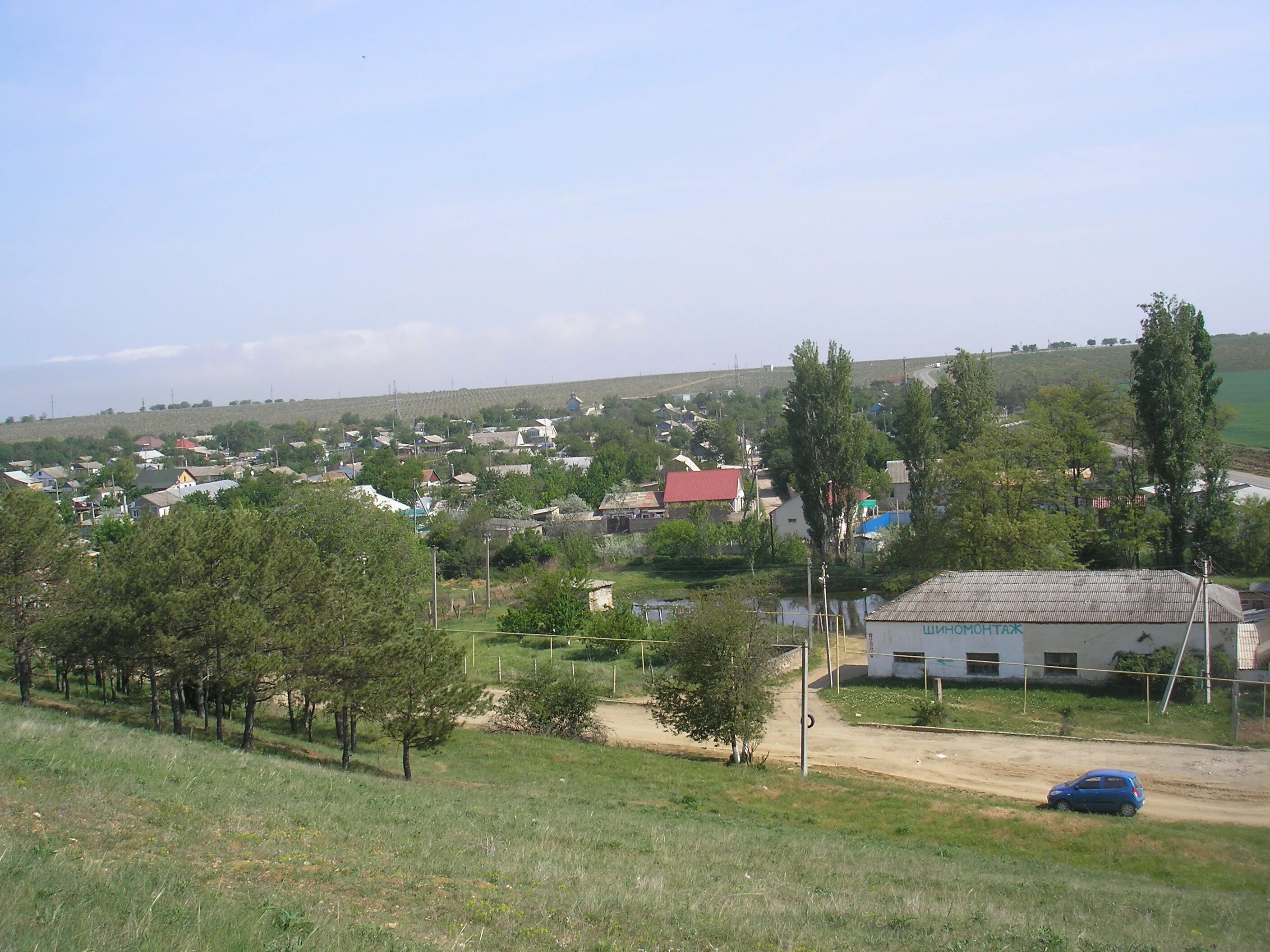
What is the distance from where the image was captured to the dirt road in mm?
19641

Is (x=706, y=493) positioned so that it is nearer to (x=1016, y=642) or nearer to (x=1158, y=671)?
(x=1016, y=642)

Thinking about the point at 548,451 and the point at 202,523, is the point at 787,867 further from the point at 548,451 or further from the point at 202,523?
the point at 548,451

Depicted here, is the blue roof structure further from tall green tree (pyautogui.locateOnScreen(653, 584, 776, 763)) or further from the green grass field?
tall green tree (pyautogui.locateOnScreen(653, 584, 776, 763))

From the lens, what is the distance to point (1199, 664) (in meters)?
26.6

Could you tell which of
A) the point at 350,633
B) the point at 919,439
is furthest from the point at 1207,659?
the point at 919,439

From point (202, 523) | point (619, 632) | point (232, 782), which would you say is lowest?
point (619, 632)

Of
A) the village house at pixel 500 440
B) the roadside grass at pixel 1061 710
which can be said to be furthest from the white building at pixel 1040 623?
the village house at pixel 500 440

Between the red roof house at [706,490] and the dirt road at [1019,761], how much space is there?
40.0 metres

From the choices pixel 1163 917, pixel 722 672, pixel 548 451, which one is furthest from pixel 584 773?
pixel 548 451

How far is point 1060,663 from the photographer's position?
29.5 metres

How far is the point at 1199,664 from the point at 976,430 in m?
25.0

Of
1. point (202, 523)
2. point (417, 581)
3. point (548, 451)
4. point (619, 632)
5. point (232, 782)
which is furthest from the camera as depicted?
point (548, 451)

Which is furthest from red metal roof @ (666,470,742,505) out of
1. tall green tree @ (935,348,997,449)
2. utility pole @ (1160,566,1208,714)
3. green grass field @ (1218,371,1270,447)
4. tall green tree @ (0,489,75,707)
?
tall green tree @ (0,489,75,707)

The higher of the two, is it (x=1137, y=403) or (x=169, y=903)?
(x=1137, y=403)
